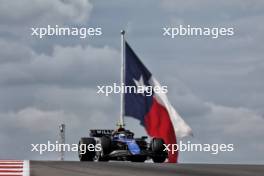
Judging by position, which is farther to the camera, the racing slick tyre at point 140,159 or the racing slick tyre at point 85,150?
the racing slick tyre at point 140,159

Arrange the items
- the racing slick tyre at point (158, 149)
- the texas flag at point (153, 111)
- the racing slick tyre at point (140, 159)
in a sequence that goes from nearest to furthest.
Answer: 1. the racing slick tyre at point (158, 149)
2. the racing slick tyre at point (140, 159)
3. the texas flag at point (153, 111)

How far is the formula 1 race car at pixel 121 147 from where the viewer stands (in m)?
Answer: 28.3

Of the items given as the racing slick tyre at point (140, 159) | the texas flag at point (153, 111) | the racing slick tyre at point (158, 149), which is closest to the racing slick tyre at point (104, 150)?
the racing slick tyre at point (140, 159)

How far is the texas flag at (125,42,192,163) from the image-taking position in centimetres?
2959

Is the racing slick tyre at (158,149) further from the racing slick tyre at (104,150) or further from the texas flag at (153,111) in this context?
the racing slick tyre at (104,150)

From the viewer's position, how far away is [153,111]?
30.3m

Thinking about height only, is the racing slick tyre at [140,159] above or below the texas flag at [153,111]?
below

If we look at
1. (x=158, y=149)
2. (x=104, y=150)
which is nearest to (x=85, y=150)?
(x=104, y=150)

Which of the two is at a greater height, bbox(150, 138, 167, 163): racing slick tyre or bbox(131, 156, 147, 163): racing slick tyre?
bbox(150, 138, 167, 163): racing slick tyre

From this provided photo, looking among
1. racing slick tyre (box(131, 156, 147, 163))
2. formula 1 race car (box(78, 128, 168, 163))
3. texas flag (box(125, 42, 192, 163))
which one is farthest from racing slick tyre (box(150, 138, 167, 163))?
texas flag (box(125, 42, 192, 163))

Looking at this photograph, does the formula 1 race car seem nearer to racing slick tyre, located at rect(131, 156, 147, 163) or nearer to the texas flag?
racing slick tyre, located at rect(131, 156, 147, 163)

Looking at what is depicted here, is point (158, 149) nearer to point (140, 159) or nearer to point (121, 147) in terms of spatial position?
point (140, 159)

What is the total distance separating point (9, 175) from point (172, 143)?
1433 centimetres

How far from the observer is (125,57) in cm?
3241
